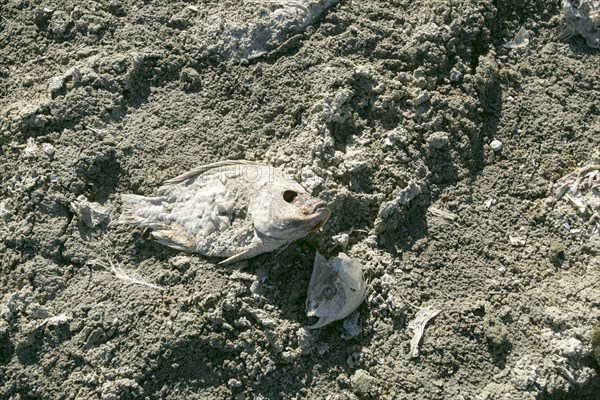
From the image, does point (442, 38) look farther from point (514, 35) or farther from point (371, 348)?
point (371, 348)

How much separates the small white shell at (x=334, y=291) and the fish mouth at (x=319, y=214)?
143mm

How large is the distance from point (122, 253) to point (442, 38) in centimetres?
150

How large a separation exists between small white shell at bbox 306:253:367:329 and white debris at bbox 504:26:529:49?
1.20 m

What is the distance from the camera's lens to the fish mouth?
2643 millimetres

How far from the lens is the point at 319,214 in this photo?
8.67 ft

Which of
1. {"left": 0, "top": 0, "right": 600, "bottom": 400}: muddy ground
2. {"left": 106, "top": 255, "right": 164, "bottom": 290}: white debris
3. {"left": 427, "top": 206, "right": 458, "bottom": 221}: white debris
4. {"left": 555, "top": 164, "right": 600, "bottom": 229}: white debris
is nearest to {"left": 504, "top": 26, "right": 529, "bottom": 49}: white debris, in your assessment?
{"left": 0, "top": 0, "right": 600, "bottom": 400}: muddy ground

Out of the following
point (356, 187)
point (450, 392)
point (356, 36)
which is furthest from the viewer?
point (356, 36)

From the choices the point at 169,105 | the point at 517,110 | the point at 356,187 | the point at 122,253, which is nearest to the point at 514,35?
the point at 517,110

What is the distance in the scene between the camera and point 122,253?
2783mm

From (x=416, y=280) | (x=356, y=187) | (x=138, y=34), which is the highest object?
(x=138, y=34)

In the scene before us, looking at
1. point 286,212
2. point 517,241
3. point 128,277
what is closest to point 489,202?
point 517,241

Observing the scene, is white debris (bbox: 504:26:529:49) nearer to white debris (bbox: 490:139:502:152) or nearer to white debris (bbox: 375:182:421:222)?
white debris (bbox: 490:139:502:152)

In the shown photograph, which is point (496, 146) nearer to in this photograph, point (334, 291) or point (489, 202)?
point (489, 202)

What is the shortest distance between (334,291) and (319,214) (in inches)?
10.8
